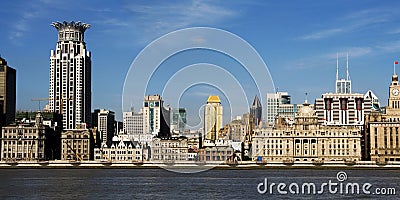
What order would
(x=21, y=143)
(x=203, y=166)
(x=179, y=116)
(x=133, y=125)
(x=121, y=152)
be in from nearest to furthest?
(x=179, y=116)
(x=203, y=166)
(x=133, y=125)
(x=21, y=143)
(x=121, y=152)

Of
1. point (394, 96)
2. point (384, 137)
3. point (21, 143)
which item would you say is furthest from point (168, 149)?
point (394, 96)

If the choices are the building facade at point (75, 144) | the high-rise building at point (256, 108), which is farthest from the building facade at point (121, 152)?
the high-rise building at point (256, 108)

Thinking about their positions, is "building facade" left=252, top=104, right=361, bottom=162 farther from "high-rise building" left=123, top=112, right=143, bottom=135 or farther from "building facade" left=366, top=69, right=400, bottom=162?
"high-rise building" left=123, top=112, right=143, bottom=135

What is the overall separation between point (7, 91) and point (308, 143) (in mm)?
76517

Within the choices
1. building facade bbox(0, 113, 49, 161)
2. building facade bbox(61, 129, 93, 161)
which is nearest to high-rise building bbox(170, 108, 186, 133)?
building facade bbox(0, 113, 49, 161)

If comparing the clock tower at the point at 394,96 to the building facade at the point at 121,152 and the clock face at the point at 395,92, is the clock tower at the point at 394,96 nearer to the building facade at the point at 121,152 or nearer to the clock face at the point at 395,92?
the clock face at the point at 395,92

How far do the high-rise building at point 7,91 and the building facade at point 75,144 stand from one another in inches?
1077

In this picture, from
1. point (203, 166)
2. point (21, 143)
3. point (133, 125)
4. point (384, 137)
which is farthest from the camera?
point (21, 143)

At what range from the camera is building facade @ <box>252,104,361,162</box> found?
13800 cm

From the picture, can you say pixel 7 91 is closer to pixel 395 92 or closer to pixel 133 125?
pixel 133 125

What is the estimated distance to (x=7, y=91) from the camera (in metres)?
183

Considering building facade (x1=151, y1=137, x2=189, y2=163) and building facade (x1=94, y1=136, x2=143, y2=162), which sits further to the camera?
building facade (x1=94, y1=136, x2=143, y2=162)

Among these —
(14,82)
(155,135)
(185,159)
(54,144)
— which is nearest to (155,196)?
(185,159)

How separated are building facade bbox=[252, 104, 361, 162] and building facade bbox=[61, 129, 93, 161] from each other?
34003mm
